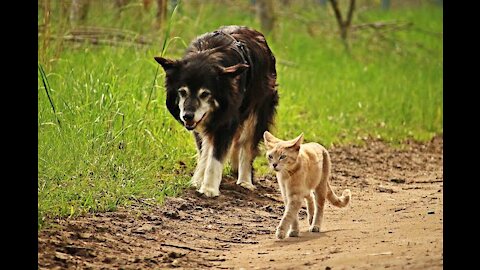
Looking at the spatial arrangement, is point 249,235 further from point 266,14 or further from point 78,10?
point 266,14

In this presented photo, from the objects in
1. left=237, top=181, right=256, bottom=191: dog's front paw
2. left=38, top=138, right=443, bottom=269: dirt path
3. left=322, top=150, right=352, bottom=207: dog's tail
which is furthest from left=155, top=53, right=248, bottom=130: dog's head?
left=322, top=150, right=352, bottom=207: dog's tail

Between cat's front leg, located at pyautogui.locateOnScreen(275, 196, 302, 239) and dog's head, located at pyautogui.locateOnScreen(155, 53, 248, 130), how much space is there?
1353 mm

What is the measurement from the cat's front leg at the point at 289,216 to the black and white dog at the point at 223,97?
1.35 metres

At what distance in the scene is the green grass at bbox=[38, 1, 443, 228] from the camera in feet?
24.8

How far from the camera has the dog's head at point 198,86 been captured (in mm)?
7840

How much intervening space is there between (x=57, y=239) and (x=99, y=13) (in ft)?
23.3

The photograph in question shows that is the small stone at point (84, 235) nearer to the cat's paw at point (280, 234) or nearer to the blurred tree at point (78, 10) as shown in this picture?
the cat's paw at point (280, 234)

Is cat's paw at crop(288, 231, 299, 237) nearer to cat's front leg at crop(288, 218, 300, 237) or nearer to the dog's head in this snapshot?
cat's front leg at crop(288, 218, 300, 237)

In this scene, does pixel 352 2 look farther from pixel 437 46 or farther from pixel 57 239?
pixel 57 239

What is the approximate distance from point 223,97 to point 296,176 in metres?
1.54

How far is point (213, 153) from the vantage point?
26.9 feet

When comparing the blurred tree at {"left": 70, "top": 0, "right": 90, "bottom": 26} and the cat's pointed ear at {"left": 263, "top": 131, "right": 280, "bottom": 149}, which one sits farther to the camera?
the blurred tree at {"left": 70, "top": 0, "right": 90, "bottom": 26}

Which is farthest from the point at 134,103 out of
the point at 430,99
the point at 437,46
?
the point at 437,46

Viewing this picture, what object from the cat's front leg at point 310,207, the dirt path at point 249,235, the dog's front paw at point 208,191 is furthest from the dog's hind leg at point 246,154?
the cat's front leg at point 310,207
